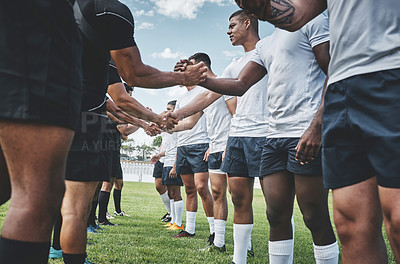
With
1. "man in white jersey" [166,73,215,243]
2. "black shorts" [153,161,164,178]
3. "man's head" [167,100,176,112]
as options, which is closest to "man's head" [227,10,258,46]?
"man in white jersey" [166,73,215,243]

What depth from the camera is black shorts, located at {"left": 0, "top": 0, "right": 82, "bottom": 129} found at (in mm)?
1253

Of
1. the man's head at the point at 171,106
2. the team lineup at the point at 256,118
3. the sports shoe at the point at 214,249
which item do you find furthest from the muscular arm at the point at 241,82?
the man's head at the point at 171,106

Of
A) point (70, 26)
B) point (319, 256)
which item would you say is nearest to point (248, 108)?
point (319, 256)

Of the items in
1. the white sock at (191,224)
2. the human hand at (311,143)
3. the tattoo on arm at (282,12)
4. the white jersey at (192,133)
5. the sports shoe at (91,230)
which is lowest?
the sports shoe at (91,230)

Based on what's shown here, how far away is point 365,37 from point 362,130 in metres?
0.44

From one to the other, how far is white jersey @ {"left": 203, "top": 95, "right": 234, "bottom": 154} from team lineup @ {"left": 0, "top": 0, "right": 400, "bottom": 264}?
125 cm

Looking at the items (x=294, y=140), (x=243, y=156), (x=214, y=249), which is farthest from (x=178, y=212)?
(x=294, y=140)

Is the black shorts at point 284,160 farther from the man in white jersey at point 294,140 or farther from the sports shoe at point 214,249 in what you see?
the sports shoe at point 214,249

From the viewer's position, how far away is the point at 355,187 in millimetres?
1573

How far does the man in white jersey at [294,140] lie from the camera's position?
252 cm

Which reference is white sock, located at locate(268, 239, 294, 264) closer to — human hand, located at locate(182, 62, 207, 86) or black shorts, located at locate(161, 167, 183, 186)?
human hand, located at locate(182, 62, 207, 86)

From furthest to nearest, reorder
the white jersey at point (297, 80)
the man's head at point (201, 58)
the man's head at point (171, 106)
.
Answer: the man's head at point (171, 106)
the man's head at point (201, 58)
the white jersey at point (297, 80)

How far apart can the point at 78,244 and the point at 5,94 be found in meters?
1.62

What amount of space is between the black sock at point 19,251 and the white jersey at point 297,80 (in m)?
2.03
